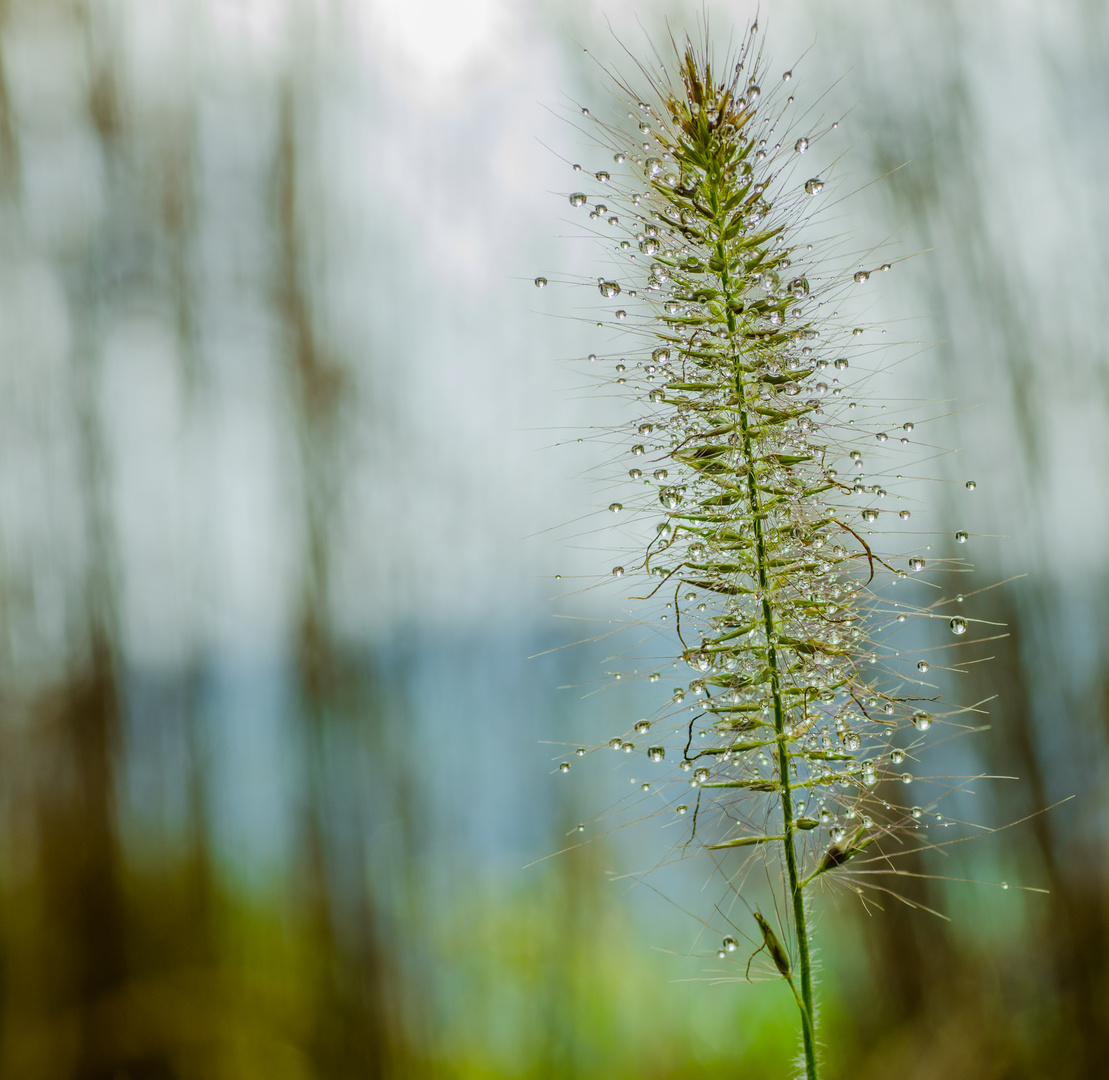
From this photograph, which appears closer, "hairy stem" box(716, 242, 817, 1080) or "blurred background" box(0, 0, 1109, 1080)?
"hairy stem" box(716, 242, 817, 1080)

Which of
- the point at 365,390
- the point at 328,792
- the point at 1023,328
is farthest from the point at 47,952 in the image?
the point at 1023,328

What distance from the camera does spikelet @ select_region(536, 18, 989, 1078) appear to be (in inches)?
20.1

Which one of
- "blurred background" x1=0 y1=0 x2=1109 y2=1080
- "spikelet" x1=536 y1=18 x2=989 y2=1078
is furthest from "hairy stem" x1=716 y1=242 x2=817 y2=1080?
"blurred background" x1=0 y1=0 x2=1109 y2=1080

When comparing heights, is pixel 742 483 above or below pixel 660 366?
below

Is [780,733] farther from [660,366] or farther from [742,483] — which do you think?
[660,366]

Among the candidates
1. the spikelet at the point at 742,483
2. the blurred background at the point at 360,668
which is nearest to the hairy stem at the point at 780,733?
the spikelet at the point at 742,483

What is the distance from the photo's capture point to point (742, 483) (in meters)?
0.53

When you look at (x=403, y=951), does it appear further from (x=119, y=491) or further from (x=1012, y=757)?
(x=1012, y=757)

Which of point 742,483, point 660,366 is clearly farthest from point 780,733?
point 660,366

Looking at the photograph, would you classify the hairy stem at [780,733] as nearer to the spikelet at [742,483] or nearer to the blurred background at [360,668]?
the spikelet at [742,483]

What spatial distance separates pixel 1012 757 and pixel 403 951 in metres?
1.18

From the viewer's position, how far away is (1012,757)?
1.32 meters

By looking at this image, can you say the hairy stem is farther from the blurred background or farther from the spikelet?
the blurred background

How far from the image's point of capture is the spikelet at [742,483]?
0.51 m
